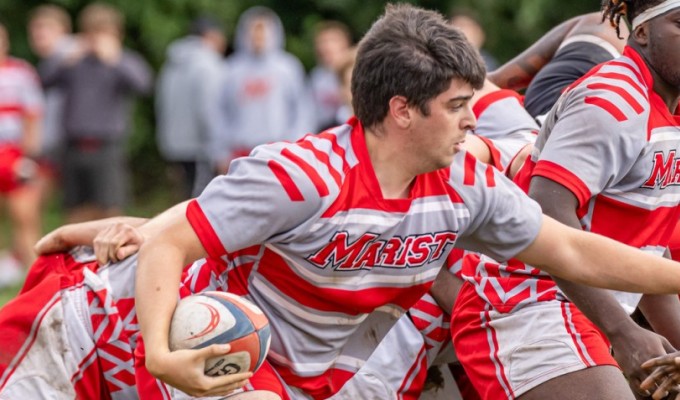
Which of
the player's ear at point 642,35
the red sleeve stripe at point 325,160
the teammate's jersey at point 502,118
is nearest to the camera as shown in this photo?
the red sleeve stripe at point 325,160

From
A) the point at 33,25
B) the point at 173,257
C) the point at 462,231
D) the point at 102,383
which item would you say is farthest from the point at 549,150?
the point at 33,25

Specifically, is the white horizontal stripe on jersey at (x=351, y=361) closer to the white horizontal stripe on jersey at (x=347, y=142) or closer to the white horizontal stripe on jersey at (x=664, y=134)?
the white horizontal stripe on jersey at (x=347, y=142)

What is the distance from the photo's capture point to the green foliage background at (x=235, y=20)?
1553 cm

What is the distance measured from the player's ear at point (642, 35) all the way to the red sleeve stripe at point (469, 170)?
0.73m

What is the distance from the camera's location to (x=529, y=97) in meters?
5.50

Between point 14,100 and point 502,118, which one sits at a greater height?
point 502,118

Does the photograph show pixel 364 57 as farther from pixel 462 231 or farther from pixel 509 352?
pixel 509 352

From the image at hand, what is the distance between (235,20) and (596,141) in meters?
12.9

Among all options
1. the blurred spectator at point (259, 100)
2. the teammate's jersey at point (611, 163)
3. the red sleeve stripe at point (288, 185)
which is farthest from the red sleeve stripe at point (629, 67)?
the blurred spectator at point (259, 100)

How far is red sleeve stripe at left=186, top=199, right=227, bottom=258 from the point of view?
3.72 meters

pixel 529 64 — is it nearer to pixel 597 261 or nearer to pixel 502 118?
pixel 502 118

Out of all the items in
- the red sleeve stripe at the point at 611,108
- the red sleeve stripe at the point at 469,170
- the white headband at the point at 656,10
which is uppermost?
the white headband at the point at 656,10

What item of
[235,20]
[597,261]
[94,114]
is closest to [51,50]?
[94,114]

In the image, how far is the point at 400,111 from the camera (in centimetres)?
389
